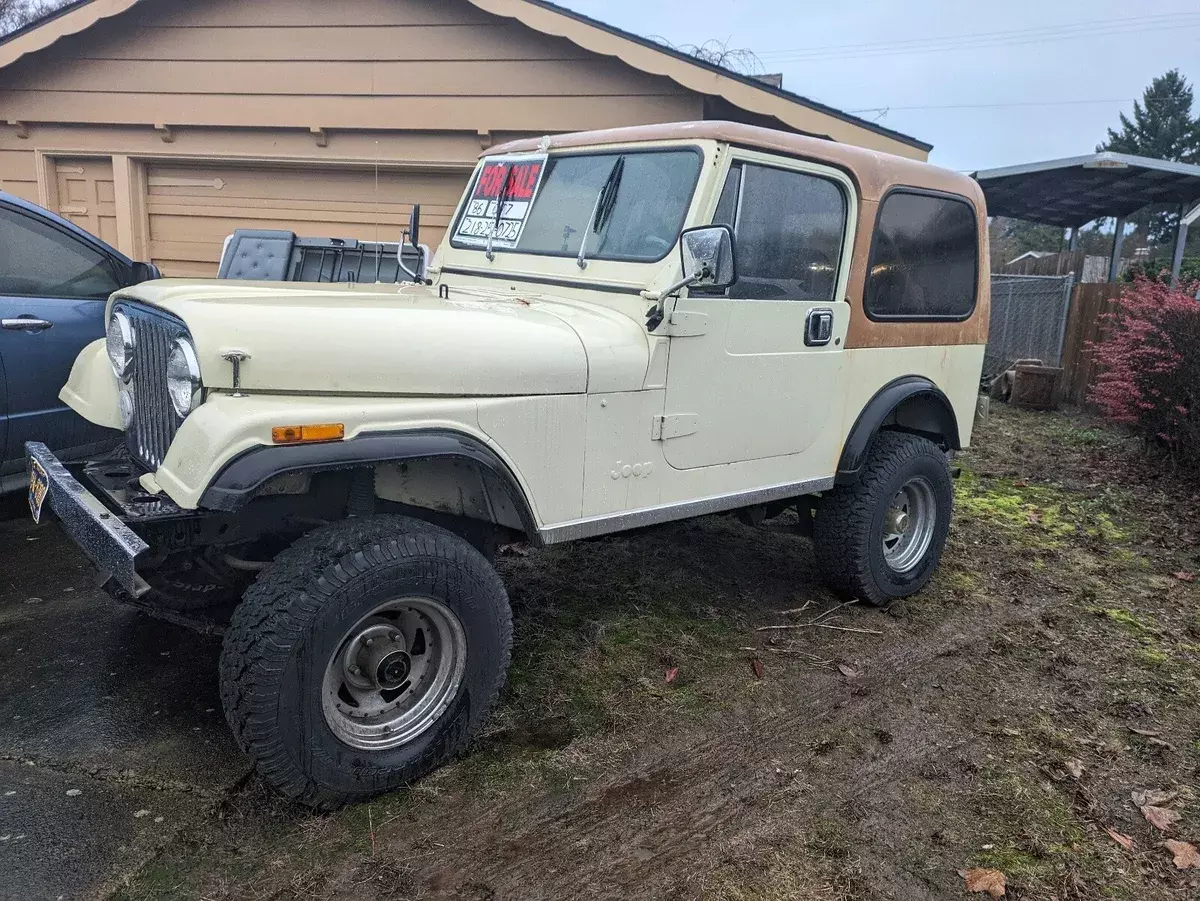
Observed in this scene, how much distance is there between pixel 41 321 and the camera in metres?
4.34

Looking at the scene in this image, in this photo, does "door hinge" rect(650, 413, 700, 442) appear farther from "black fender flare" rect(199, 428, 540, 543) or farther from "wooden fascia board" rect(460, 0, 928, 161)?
A: "wooden fascia board" rect(460, 0, 928, 161)

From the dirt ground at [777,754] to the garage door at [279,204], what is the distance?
4362 mm

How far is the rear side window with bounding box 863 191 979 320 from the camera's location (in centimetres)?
407

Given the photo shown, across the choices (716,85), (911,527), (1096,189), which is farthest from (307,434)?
(1096,189)

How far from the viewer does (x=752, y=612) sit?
14.4 ft

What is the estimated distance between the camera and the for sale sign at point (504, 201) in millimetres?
3916

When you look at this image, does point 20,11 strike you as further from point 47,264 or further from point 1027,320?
point 1027,320

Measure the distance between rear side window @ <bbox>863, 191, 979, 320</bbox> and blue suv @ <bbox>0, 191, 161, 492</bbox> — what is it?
12.0 feet

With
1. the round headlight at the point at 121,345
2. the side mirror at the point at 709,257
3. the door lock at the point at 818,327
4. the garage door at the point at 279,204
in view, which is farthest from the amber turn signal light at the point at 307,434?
the garage door at the point at 279,204

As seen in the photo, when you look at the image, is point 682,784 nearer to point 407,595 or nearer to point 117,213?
point 407,595

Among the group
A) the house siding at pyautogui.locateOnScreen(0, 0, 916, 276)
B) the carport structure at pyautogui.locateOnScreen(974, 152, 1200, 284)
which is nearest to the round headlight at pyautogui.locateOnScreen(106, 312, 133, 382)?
the house siding at pyautogui.locateOnScreen(0, 0, 916, 276)

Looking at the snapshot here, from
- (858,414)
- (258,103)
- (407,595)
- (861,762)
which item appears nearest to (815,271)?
(858,414)

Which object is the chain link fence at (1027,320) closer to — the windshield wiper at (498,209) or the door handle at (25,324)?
the windshield wiper at (498,209)

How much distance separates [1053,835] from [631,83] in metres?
6.27
